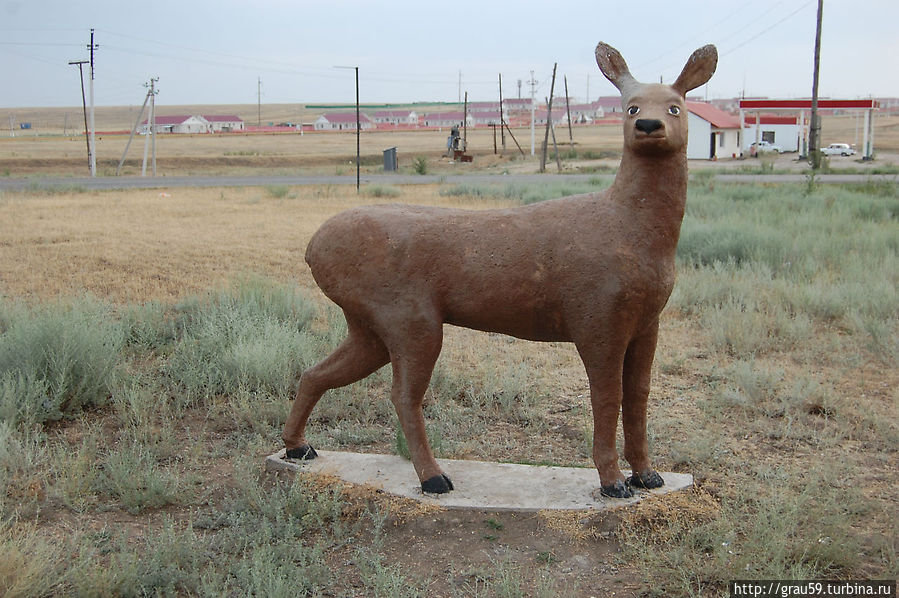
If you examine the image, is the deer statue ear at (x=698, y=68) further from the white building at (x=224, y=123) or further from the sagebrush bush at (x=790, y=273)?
the white building at (x=224, y=123)

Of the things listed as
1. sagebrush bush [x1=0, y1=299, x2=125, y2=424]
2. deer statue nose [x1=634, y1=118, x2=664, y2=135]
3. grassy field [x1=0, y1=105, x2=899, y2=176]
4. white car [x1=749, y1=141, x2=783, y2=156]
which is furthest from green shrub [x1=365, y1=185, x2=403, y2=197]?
white car [x1=749, y1=141, x2=783, y2=156]

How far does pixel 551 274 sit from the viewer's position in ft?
13.1

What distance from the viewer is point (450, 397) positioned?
6340 millimetres

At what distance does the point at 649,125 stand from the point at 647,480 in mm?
1894

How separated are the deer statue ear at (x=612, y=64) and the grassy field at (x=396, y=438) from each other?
220 centimetres

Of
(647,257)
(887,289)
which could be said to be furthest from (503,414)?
(887,289)

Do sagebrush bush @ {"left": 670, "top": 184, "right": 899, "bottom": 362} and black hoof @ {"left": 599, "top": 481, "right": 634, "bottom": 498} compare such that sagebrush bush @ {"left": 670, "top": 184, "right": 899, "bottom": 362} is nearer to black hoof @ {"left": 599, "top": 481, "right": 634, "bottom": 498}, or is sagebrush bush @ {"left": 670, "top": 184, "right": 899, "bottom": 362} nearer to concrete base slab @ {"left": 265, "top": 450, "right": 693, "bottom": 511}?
concrete base slab @ {"left": 265, "top": 450, "right": 693, "bottom": 511}

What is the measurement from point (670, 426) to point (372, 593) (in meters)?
2.88

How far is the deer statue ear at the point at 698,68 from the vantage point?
3.96 metres

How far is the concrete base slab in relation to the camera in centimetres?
425

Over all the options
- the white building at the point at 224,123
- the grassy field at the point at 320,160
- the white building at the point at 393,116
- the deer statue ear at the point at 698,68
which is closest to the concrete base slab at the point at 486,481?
the deer statue ear at the point at 698,68

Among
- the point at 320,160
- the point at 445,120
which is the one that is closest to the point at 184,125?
the point at 445,120

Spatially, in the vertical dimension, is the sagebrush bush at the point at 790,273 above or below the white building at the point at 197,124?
below

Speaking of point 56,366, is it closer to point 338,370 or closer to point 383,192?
point 338,370
